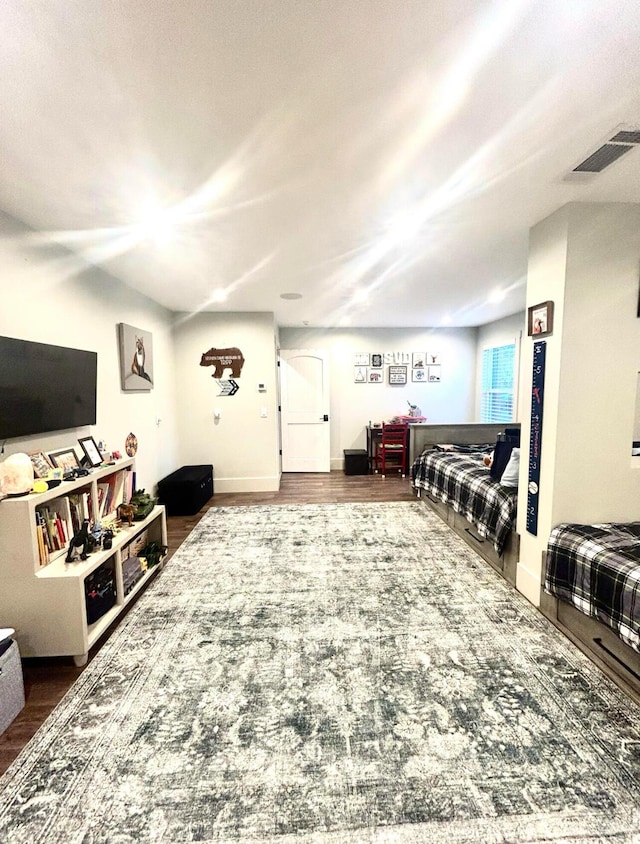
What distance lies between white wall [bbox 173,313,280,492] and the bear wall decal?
0.19ft

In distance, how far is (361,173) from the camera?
1803 millimetres

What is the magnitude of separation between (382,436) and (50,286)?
16.0ft

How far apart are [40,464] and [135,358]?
1790 mm

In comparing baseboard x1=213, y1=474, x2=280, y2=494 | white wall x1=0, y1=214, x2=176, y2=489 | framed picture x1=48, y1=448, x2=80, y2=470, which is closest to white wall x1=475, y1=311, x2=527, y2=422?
baseboard x1=213, y1=474, x2=280, y2=494

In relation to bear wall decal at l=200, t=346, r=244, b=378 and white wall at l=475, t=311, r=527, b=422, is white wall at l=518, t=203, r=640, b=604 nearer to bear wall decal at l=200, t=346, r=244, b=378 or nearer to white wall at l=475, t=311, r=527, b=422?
white wall at l=475, t=311, r=527, b=422

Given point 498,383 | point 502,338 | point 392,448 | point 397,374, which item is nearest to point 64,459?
point 392,448

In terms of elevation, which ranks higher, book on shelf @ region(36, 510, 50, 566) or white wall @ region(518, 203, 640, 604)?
white wall @ region(518, 203, 640, 604)

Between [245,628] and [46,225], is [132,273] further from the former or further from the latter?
[245,628]

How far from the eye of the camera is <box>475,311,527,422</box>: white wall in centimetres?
542

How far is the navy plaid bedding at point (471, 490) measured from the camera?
9.09 ft

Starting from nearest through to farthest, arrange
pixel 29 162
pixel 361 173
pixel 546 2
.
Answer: pixel 546 2 → pixel 29 162 → pixel 361 173

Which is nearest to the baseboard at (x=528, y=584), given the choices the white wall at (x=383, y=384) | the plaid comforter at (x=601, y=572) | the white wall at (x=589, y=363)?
the white wall at (x=589, y=363)

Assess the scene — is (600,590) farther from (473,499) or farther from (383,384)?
(383,384)

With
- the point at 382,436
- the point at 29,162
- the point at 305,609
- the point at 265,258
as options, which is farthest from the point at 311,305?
the point at 305,609
